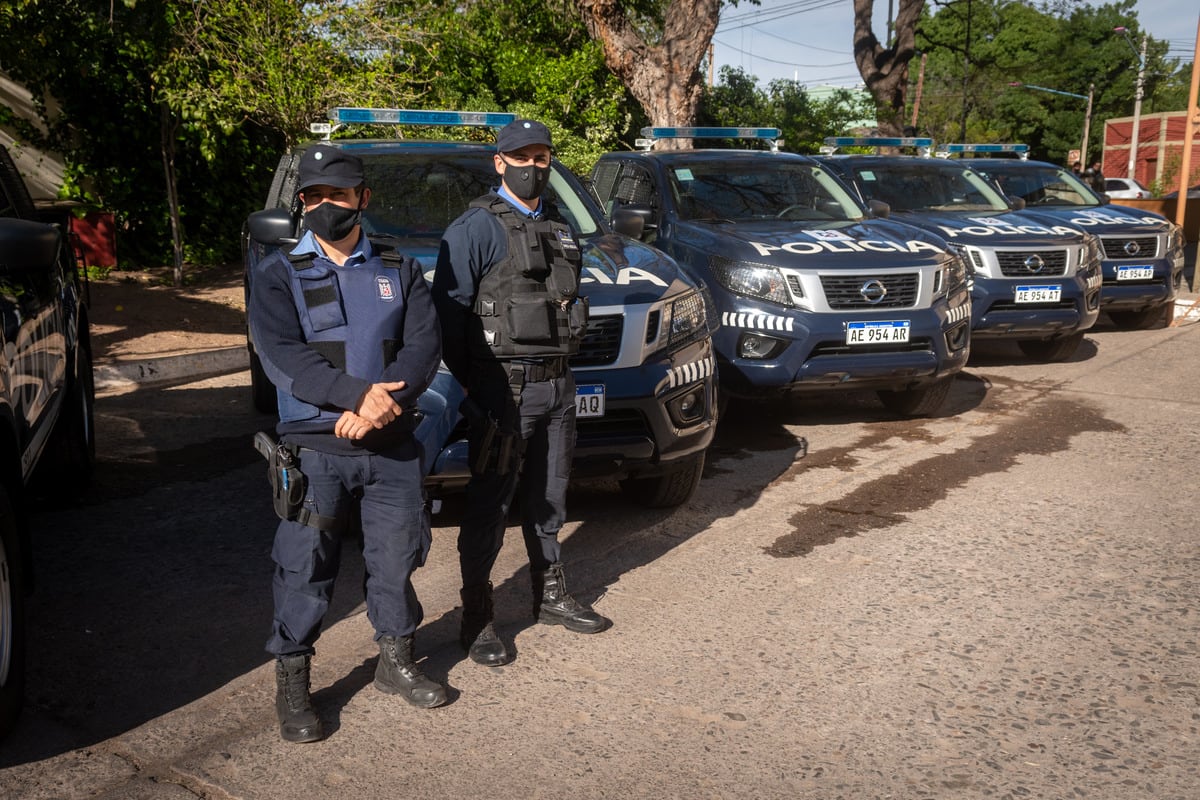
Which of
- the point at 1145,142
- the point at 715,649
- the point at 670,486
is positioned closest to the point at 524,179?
the point at 715,649

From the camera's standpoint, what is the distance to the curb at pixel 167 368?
8.77 meters

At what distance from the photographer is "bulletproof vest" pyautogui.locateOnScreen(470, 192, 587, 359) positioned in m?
3.96

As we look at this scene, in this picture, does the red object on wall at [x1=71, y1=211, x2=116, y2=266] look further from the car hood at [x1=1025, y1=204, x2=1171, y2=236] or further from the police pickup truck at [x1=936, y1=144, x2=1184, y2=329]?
the car hood at [x1=1025, y1=204, x2=1171, y2=236]

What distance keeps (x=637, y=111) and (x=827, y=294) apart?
37.0 feet

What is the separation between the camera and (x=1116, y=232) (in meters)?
11.0

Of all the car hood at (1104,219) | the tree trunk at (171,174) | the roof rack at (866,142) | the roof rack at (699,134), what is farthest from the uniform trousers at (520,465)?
the tree trunk at (171,174)

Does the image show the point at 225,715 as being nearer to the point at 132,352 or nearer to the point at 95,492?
the point at 95,492

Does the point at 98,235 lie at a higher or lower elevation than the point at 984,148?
lower

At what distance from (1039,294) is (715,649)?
633 centimetres

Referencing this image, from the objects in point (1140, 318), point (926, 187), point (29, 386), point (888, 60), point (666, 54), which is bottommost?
point (1140, 318)

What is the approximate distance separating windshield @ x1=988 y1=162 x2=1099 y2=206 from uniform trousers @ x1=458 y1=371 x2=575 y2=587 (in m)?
8.53

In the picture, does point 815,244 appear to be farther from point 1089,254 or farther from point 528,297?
point 528,297

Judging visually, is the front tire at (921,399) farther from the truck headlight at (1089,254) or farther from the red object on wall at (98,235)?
the red object on wall at (98,235)

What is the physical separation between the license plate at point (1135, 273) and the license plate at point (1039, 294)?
79.8 inches
